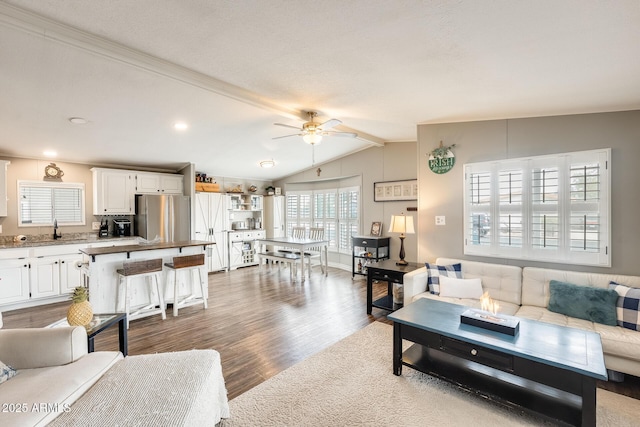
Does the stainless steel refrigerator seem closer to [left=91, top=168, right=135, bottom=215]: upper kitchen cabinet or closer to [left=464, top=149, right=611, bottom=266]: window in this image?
[left=91, top=168, right=135, bottom=215]: upper kitchen cabinet

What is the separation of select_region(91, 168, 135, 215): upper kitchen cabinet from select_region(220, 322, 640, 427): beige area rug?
4.61 meters

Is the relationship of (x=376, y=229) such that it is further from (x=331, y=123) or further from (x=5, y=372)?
(x=5, y=372)

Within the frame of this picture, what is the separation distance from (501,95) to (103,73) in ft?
11.8

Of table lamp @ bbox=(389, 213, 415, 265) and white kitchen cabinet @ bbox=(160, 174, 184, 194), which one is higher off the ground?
white kitchen cabinet @ bbox=(160, 174, 184, 194)

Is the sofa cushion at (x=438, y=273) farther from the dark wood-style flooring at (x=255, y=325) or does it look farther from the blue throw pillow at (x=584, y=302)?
the blue throw pillow at (x=584, y=302)

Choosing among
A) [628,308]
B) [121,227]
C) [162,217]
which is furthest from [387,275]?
[121,227]

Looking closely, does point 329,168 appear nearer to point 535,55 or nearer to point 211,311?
point 211,311

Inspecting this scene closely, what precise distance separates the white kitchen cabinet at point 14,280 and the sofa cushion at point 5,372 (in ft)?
11.7

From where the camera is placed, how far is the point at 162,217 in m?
5.23

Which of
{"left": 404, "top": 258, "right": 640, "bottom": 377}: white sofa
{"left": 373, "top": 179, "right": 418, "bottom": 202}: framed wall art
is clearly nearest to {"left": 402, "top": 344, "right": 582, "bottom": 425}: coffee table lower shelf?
{"left": 404, "top": 258, "right": 640, "bottom": 377}: white sofa

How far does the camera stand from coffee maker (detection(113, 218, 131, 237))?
524cm

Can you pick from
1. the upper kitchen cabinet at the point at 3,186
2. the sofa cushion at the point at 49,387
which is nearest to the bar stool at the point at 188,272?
the sofa cushion at the point at 49,387

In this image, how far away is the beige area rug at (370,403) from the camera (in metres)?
1.87

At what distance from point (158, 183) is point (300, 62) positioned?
4.55m
